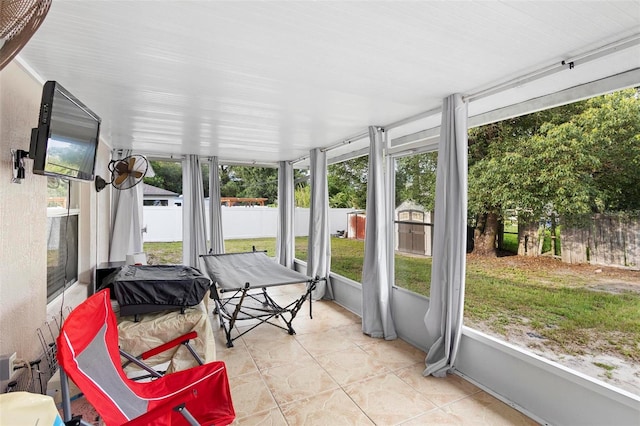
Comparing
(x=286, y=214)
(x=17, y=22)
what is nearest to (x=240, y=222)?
(x=286, y=214)

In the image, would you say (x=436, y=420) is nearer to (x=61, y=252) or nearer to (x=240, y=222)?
(x=61, y=252)

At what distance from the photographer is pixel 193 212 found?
553cm

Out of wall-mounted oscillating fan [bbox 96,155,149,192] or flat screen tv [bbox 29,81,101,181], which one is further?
wall-mounted oscillating fan [bbox 96,155,149,192]

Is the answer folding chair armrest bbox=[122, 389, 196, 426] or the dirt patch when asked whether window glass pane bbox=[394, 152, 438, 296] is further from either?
folding chair armrest bbox=[122, 389, 196, 426]

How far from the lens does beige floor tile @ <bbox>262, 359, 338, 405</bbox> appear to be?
2.48 metres

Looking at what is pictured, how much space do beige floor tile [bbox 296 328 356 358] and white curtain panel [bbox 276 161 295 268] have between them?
266 cm

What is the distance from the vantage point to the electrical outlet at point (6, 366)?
1.66 m

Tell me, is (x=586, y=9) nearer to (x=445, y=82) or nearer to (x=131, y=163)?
(x=445, y=82)

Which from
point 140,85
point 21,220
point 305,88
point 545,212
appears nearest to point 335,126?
point 305,88

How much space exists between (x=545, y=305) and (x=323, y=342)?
2167mm

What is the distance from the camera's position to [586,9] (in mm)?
1463

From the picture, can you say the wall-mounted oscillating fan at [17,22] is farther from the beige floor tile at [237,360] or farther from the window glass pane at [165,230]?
the window glass pane at [165,230]

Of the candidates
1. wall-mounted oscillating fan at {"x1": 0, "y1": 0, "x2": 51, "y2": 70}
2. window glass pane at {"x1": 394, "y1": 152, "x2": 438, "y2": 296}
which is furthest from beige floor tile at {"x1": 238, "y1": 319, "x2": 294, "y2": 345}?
wall-mounted oscillating fan at {"x1": 0, "y1": 0, "x2": 51, "y2": 70}

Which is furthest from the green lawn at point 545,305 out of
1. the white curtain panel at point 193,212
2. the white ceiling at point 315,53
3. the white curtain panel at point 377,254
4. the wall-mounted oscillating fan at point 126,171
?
the white curtain panel at point 193,212
